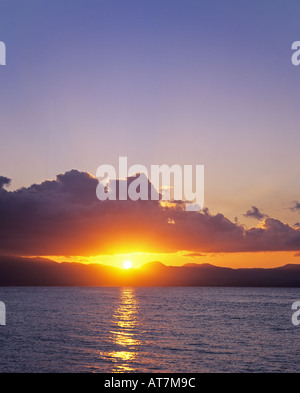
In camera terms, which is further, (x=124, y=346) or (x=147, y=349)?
(x=124, y=346)

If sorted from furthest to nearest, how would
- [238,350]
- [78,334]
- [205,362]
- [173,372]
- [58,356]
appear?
[78,334]
[238,350]
[58,356]
[205,362]
[173,372]

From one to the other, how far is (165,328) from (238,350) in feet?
109

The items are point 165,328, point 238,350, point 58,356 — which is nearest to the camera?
point 58,356

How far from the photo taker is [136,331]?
299 ft

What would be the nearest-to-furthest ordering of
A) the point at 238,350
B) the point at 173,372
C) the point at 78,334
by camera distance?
1. the point at 173,372
2. the point at 238,350
3. the point at 78,334

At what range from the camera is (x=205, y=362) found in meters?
55.2

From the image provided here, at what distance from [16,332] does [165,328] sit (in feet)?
106
